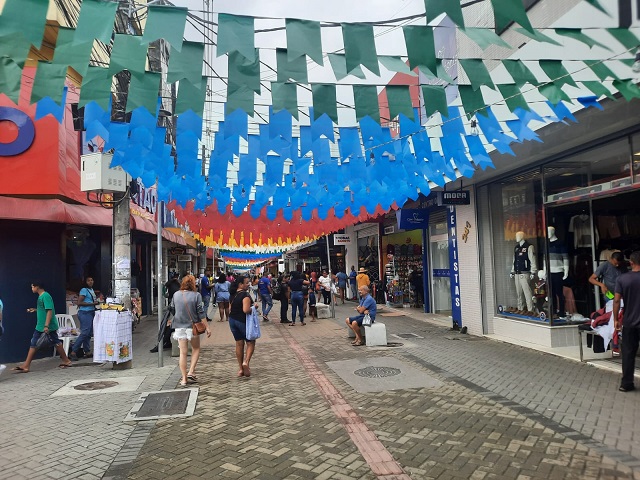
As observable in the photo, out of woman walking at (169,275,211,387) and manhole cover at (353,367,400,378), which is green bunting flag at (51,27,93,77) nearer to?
woman walking at (169,275,211,387)

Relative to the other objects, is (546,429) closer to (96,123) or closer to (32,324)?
(96,123)

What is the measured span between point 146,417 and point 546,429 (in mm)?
4737

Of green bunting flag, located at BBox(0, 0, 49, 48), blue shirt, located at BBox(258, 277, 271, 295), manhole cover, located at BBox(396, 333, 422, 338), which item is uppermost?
green bunting flag, located at BBox(0, 0, 49, 48)

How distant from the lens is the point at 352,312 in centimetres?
1817

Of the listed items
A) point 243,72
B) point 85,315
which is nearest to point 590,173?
point 243,72

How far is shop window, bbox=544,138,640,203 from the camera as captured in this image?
762 centimetres

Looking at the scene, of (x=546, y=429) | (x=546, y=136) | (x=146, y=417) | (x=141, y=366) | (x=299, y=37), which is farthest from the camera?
(x=141, y=366)

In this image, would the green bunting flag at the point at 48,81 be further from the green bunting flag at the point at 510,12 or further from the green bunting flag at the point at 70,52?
the green bunting flag at the point at 510,12

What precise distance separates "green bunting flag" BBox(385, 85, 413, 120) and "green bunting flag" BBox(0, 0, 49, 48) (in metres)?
2.99

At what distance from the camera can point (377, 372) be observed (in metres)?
7.81

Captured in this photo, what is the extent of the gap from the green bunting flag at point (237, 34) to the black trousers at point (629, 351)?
5.97 m

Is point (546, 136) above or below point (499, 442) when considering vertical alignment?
above

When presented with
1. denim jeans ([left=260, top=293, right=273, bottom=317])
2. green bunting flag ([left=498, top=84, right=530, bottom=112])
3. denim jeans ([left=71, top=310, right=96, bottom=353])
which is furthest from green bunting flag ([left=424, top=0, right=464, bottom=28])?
denim jeans ([left=260, top=293, right=273, bottom=317])

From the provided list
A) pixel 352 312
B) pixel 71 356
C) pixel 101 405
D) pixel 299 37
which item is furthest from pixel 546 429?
pixel 352 312
